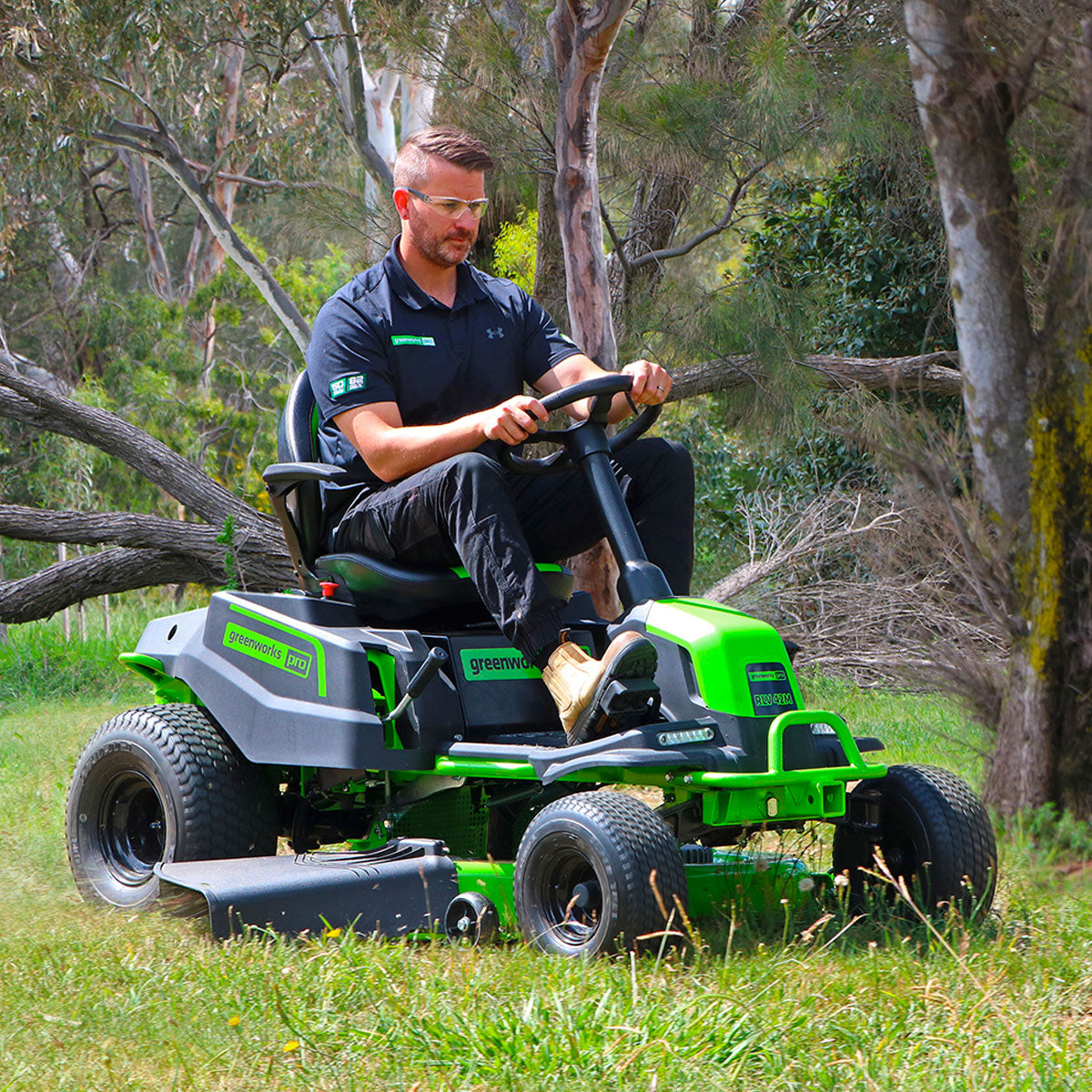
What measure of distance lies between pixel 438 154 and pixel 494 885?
1.74 m

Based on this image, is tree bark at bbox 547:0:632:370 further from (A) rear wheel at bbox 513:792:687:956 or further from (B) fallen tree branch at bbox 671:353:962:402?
(A) rear wheel at bbox 513:792:687:956

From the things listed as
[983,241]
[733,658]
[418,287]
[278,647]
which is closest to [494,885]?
[733,658]

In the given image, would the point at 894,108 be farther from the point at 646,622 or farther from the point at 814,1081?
the point at 814,1081

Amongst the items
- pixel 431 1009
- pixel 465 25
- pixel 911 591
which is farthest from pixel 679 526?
pixel 465 25

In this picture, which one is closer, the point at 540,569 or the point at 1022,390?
the point at 540,569

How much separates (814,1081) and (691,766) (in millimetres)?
743

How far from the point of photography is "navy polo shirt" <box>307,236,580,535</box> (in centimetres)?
337

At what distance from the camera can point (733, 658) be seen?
2.82m

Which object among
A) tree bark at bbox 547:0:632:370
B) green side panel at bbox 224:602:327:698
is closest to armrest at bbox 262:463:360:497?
green side panel at bbox 224:602:327:698

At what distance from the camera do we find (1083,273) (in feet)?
11.6

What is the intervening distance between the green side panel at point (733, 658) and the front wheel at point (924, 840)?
314mm

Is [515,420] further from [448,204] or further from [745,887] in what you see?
[745,887]

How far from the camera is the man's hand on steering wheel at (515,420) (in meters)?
2.97

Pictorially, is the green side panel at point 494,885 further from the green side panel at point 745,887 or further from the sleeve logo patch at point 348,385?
the sleeve logo patch at point 348,385
